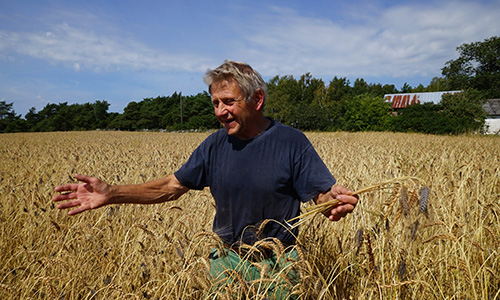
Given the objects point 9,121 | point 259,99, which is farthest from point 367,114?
point 9,121

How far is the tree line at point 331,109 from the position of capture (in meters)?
28.4

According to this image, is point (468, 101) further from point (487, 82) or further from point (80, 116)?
point (80, 116)

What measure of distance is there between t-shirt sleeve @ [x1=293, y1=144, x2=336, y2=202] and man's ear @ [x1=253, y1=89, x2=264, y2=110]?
16.6 inches

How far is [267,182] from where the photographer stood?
6.56ft

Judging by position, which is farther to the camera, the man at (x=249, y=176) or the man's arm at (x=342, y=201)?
the man at (x=249, y=176)

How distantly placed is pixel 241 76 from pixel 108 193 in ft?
3.64

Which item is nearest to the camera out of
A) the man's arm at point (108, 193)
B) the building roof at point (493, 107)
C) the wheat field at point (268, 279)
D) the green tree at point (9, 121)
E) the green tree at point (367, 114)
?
the wheat field at point (268, 279)

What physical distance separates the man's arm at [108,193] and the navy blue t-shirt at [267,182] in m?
0.40

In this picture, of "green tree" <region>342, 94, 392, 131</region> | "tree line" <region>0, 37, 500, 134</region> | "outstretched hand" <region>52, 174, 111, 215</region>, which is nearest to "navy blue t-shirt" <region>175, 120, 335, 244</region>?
"outstretched hand" <region>52, 174, 111, 215</region>

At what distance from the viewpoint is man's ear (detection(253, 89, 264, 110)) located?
212cm

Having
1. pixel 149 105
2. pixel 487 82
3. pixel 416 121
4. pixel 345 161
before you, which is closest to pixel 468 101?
pixel 416 121

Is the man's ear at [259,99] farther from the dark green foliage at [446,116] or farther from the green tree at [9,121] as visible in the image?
the green tree at [9,121]

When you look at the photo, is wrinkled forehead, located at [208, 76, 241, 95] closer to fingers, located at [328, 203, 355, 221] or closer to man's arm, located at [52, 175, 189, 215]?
man's arm, located at [52, 175, 189, 215]

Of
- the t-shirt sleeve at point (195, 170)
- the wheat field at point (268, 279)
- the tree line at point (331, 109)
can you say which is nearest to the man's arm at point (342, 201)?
the wheat field at point (268, 279)
